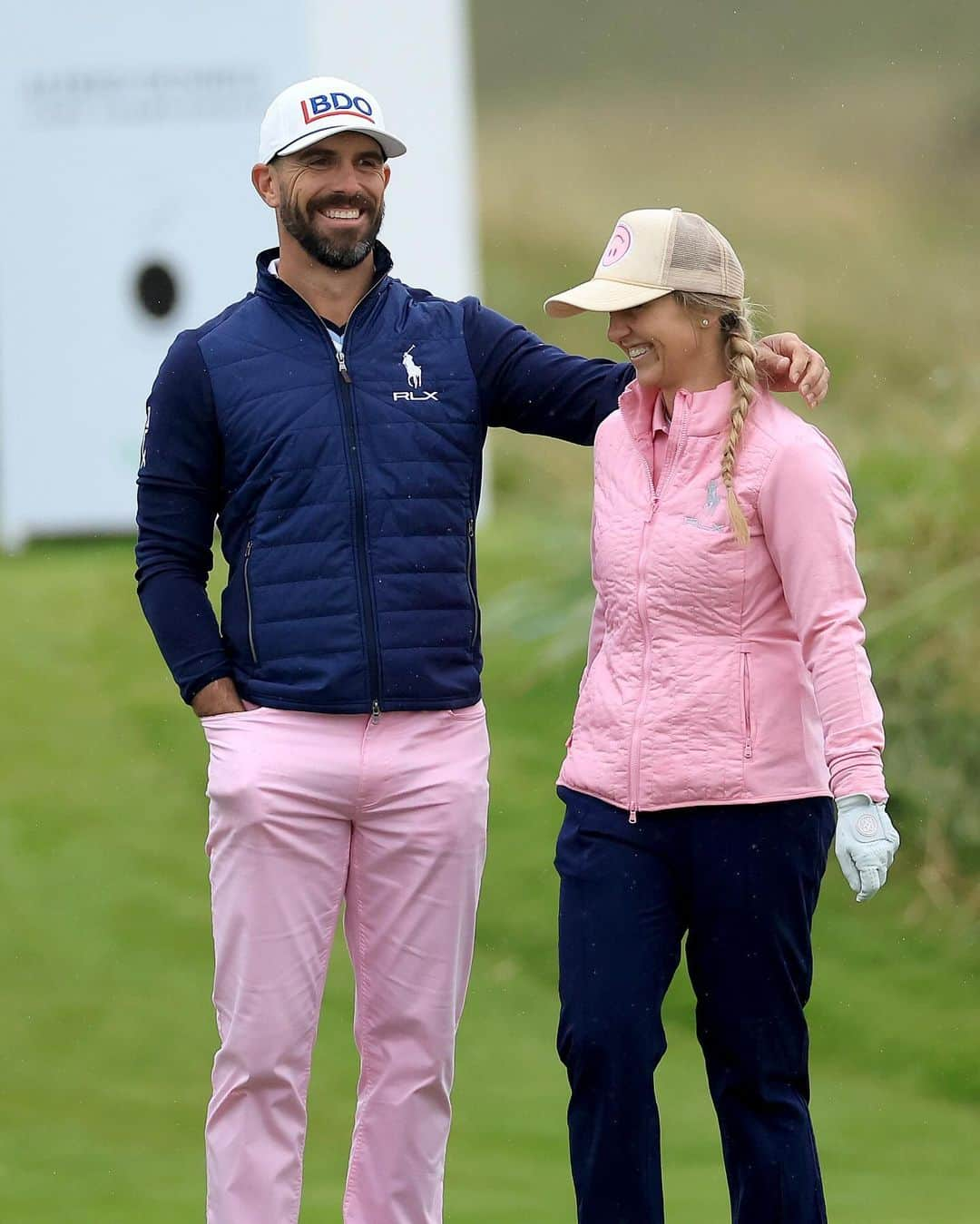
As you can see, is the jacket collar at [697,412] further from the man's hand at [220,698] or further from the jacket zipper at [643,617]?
the man's hand at [220,698]

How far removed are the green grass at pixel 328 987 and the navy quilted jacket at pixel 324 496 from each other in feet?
5.29

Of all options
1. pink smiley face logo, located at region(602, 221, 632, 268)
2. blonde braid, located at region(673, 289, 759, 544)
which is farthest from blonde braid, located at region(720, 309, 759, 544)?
pink smiley face logo, located at region(602, 221, 632, 268)

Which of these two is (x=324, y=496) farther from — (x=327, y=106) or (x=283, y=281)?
(x=327, y=106)

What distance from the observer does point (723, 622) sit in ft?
8.43

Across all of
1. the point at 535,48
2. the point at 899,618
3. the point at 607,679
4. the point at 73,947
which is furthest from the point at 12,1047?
the point at 535,48

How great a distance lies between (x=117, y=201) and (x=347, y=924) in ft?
14.9

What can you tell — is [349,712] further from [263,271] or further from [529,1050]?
[529,1050]

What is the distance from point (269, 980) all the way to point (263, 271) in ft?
3.06

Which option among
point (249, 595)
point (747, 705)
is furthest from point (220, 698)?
point (747, 705)

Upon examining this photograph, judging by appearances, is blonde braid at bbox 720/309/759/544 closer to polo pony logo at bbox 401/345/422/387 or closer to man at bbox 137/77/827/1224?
man at bbox 137/77/827/1224

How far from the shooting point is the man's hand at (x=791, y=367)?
8.79 feet

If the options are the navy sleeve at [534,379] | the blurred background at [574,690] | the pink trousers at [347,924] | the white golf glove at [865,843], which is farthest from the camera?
the blurred background at [574,690]

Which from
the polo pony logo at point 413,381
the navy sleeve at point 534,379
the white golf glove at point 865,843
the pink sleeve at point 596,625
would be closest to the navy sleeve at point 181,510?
the polo pony logo at point 413,381

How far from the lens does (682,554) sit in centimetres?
256
